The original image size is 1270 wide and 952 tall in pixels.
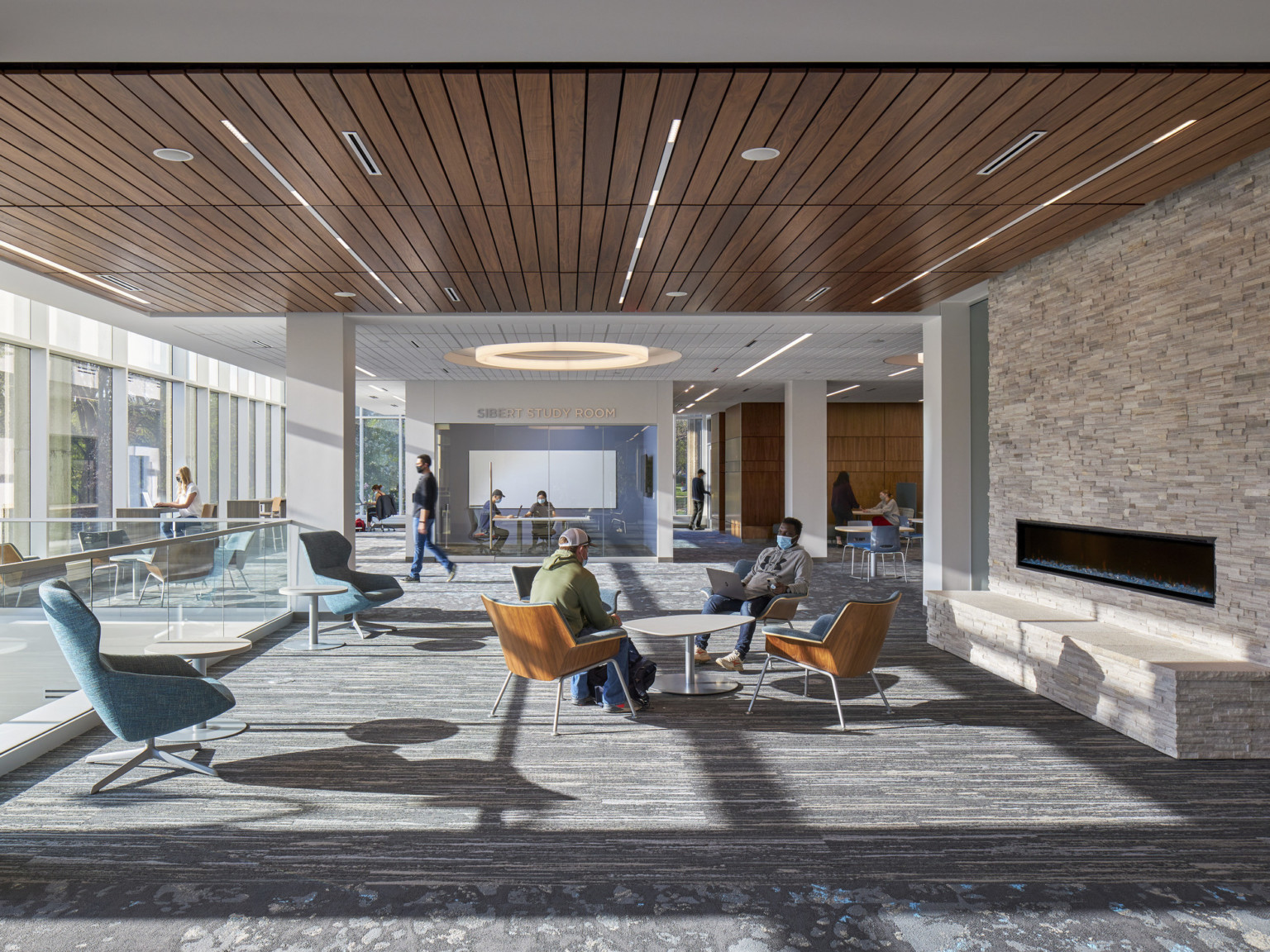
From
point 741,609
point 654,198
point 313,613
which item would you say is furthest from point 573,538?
point 313,613

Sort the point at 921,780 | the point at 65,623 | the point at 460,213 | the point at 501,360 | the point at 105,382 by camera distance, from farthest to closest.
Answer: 1. the point at 105,382
2. the point at 501,360
3. the point at 460,213
4. the point at 921,780
5. the point at 65,623

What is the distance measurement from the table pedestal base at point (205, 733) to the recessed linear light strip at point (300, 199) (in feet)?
11.6

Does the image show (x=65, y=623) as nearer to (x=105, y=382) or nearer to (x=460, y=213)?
(x=460, y=213)

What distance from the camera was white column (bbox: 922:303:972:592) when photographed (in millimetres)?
10070

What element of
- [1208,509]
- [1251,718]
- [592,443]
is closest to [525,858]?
[1251,718]

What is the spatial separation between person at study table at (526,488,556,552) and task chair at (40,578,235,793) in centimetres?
1214

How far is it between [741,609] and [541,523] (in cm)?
937

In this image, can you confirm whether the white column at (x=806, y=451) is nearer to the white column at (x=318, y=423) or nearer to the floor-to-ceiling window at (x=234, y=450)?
the white column at (x=318, y=423)

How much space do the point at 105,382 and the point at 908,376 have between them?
14.9m

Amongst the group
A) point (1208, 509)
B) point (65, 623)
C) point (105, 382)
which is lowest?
point (65, 623)

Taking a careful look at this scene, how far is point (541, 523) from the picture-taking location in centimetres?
1688

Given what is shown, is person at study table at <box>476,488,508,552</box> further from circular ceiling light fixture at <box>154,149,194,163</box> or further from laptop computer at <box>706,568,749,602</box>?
circular ceiling light fixture at <box>154,149,194,163</box>

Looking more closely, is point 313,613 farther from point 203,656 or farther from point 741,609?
point 741,609

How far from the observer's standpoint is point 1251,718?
4984 mm
